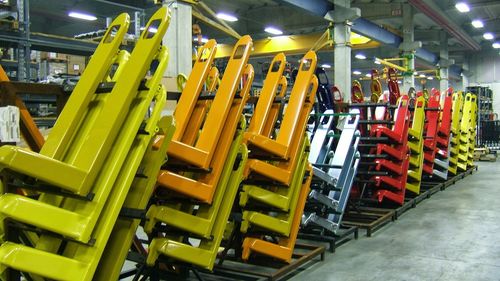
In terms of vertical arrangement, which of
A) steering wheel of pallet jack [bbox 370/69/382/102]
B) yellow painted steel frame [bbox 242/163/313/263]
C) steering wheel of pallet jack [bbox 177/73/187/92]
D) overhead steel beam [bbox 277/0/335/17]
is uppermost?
overhead steel beam [bbox 277/0/335/17]

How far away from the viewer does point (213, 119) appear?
352 centimetres

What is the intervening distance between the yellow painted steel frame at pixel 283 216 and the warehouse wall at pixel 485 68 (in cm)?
2408

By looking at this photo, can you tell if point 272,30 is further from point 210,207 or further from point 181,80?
point 210,207

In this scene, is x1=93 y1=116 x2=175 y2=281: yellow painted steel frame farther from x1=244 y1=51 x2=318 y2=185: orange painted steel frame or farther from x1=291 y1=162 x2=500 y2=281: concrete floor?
x1=291 y1=162 x2=500 y2=281: concrete floor

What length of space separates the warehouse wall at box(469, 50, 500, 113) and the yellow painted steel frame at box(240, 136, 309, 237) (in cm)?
2408

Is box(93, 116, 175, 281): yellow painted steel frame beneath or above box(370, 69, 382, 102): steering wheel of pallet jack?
beneath

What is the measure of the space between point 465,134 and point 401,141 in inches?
173

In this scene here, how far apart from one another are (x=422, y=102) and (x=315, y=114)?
2.82 meters

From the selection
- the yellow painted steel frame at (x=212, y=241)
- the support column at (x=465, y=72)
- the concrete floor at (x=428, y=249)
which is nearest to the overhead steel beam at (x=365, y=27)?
the concrete floor at (x=428, y=249)

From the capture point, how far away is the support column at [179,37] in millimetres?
6230

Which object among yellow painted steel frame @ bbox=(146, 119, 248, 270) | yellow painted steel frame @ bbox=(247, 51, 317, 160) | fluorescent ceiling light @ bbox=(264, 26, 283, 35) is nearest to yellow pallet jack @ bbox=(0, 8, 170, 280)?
yellow painted steel frame @ bbox=(146, 119, 248, 270)

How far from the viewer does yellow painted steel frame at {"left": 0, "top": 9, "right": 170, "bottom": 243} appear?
2227 mm

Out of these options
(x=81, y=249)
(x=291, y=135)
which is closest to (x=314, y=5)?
(x=291, y=135)

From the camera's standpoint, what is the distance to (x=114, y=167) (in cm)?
250
